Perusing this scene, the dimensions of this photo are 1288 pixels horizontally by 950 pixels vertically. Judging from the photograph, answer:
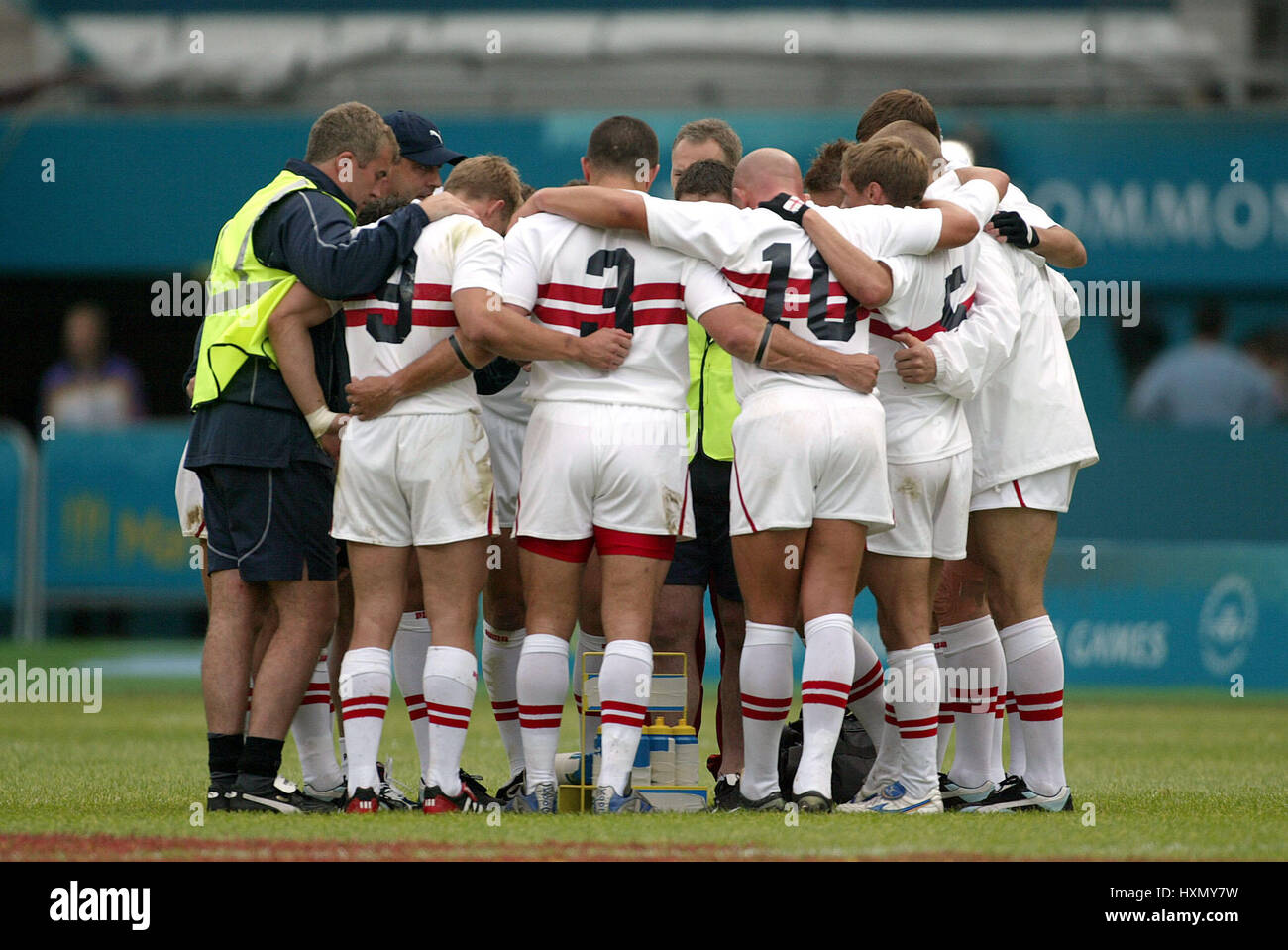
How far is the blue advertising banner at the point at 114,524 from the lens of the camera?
14852mm

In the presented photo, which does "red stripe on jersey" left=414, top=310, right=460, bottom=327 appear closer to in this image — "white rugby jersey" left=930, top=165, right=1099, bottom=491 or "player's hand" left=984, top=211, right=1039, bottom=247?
"white rugby jersey" left=930, top=165, right=1099, bottom=491

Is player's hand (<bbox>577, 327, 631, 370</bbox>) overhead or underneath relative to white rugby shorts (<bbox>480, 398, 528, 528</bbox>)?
overhead

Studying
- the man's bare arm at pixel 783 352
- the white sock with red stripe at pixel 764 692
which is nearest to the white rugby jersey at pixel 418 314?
the man's bare arm at pixel 783 352

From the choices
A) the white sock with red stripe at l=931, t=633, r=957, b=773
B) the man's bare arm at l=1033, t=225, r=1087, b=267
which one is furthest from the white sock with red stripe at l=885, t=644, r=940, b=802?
the man's bare arm at l=1033, t=225, r=1087, b=267

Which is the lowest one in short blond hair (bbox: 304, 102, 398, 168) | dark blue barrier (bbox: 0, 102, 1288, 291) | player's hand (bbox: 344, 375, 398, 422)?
player's hand (bbox: 344, 375, 398, 422)

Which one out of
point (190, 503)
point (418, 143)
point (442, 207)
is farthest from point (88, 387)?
point (442, 207)

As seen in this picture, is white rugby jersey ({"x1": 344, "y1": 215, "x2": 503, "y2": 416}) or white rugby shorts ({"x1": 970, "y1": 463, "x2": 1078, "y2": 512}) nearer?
white rugby jersey ({"x1": 344, "y1": 215, "x2": 503, "y2": 416})

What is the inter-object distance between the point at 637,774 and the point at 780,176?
7.33ft

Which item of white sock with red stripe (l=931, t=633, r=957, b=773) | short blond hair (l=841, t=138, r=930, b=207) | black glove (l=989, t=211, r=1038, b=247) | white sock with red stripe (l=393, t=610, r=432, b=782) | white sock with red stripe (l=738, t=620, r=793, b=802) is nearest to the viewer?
white sock with red stripe (l=738, t=620, r=793, b=802)

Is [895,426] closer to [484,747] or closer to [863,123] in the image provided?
[863,123]

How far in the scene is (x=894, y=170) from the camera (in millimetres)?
6262

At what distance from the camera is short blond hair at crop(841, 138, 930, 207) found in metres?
6.27

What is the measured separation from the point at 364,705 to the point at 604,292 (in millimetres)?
1668
